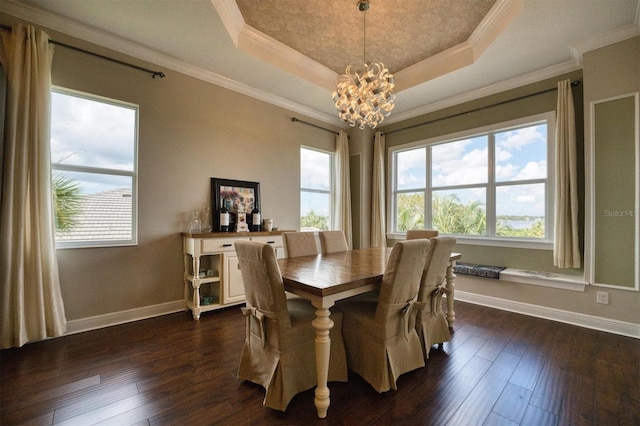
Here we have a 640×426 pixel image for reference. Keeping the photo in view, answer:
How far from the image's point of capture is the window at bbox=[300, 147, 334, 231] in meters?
4.60

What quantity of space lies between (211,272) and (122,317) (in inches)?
37.7

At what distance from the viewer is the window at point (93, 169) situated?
2520mm

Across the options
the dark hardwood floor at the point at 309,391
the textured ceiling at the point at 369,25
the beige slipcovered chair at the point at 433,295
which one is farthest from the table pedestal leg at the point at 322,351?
the textured ceiling at the point at 369,25

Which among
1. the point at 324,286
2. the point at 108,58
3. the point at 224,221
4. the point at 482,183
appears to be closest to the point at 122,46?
the point at 108,58

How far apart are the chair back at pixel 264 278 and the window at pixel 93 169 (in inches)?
78.0

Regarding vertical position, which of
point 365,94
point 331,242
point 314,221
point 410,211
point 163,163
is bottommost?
point 331,242

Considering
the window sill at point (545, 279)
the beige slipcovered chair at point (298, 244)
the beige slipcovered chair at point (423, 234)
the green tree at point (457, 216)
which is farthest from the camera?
the green tree at point (457, 216)

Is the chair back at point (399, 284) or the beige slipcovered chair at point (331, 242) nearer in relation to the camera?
the chair back at point (399, 284)

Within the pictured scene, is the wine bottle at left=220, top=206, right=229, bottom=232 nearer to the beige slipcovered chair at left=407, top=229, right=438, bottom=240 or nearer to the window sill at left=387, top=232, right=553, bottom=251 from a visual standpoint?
the beige slipcovered chair at left=407, top=229, right=438, bottom=240

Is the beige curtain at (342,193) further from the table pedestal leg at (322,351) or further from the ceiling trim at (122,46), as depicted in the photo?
the table pedestal leg at (322,351)

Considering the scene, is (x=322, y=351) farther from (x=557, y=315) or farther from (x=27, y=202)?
(x=557, y=315)

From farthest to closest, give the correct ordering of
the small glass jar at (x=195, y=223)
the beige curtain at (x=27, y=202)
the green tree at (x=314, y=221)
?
1. the green tree at (x=314, y=221)
2. the small glass jar at (x=195, y=223)
3. the beige curtain at (x=27, y=202)

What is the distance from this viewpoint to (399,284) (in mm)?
1703

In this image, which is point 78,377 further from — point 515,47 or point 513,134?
point 513,134
